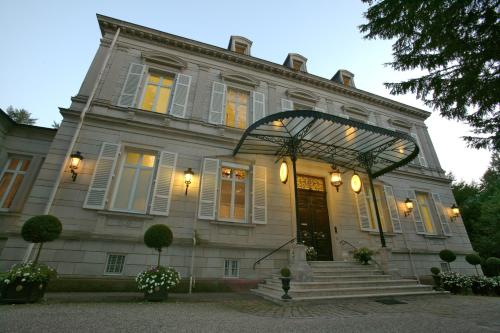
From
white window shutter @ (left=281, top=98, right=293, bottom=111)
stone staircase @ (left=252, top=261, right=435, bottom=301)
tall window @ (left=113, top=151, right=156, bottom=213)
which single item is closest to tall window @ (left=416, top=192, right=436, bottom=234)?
stone staircase @ (left=252, top=261, right=435, bottom=301)

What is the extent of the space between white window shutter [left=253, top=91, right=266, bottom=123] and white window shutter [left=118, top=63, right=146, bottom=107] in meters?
4.75

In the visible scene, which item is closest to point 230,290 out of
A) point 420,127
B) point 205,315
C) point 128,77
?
point 205,315

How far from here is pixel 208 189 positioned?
7855 mm

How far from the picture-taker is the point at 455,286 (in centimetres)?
812

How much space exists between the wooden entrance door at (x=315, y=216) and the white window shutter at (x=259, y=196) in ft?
5.81

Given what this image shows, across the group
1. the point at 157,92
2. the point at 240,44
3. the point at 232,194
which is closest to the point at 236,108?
the point at 157,92

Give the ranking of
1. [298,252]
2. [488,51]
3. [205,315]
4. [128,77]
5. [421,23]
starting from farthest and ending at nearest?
[128,77] → [298,252] → [421,23] → [488,51] → [205,315]

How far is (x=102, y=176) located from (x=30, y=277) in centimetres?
326

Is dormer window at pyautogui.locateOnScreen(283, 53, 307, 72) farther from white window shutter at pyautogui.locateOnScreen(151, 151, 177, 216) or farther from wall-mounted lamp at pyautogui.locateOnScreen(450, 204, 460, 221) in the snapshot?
wall-mounted lamp at pyautogui.locateOnScreen(450, 204, 460, 221)

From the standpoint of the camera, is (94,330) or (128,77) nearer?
(94,330)

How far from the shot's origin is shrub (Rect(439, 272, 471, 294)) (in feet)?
26.2

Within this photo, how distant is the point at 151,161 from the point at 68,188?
7.94ft

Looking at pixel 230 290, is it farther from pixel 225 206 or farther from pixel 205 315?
pixel 205 315

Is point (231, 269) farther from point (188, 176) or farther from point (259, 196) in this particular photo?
point (188, 176)
